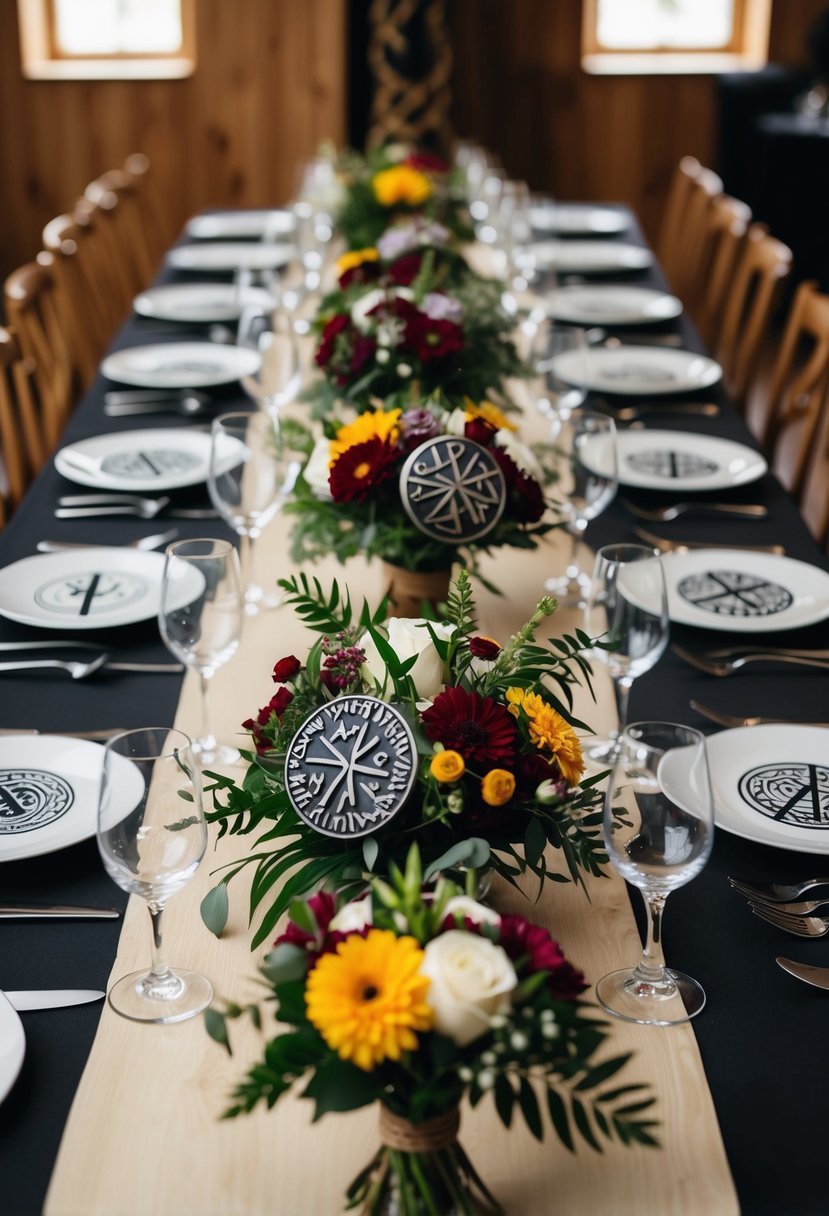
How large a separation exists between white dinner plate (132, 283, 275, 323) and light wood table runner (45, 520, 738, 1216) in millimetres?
2136

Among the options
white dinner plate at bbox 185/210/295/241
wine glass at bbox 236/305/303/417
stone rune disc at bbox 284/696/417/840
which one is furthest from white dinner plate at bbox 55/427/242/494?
white dinner plate at bbox 185/210/295/241

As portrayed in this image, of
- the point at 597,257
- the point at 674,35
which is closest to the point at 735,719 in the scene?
the point at 597,257

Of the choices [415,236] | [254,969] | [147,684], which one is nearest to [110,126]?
[415,236]

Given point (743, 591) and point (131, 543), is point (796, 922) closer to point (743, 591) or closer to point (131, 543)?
point (743, 591)

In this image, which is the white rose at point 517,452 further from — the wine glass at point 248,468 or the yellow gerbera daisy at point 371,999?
the yellow gerbera daisy at point 371,999

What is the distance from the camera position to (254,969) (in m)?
1.14

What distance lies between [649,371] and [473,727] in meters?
1.94

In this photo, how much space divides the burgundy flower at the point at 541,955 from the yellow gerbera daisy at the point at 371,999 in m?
0.06

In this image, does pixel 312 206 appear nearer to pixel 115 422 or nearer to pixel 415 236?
pixel 415 236

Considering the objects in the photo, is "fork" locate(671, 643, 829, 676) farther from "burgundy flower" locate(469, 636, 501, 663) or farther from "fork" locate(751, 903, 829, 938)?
"burgundy flower" locate(469, 636, 501, 663)

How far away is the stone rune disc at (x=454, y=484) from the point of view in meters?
1.55

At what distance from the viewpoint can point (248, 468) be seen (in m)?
1.74

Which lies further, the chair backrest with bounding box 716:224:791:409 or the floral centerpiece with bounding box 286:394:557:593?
the chair backrest with bounding box 716:224:791:409

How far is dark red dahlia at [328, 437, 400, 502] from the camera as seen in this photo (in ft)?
5.15
